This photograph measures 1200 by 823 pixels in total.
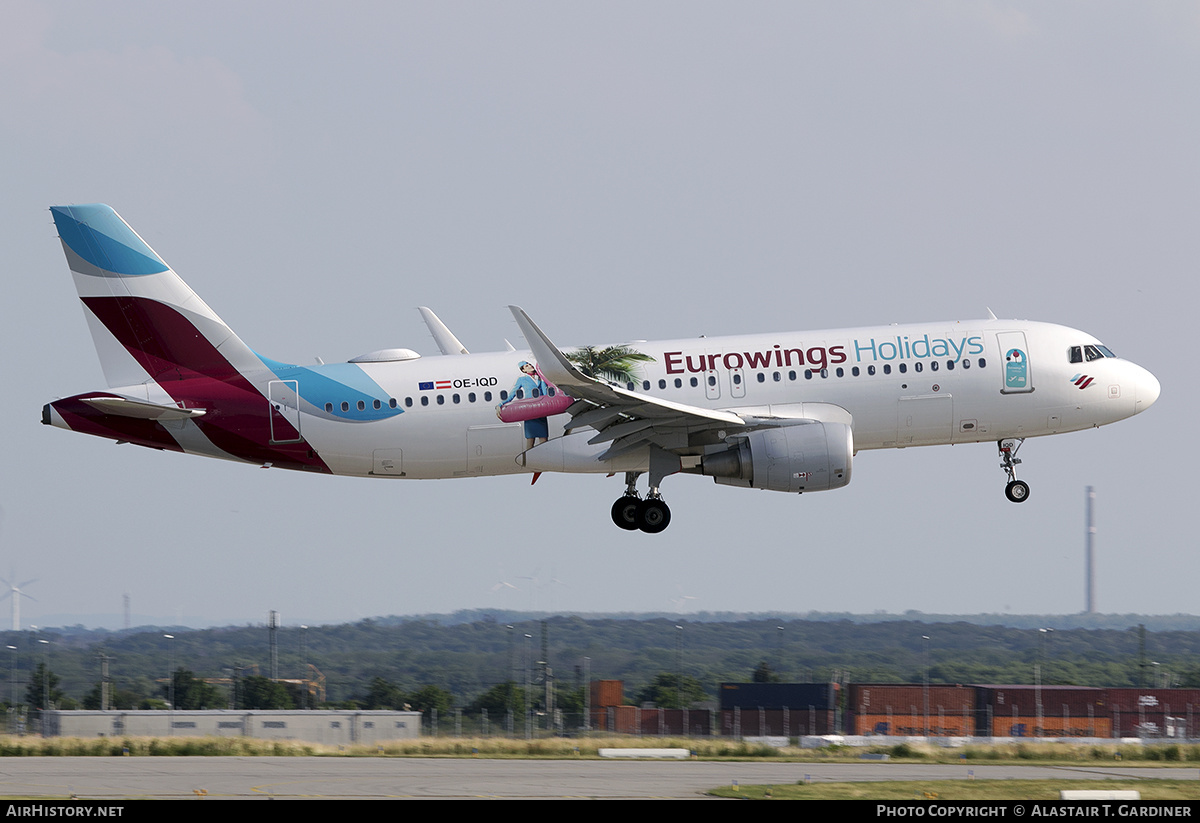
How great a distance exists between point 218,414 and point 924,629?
81330mm

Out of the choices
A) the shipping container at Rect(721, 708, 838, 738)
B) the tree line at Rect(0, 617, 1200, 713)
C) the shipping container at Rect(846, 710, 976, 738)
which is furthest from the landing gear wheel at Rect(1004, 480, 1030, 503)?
the tree line at Rect(0, 617, 1200, 713)

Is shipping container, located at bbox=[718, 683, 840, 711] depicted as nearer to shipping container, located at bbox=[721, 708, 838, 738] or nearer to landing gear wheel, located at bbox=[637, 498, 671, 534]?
shipping container, located at bbox=[721, 708, 838, 738]

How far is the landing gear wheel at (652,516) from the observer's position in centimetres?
3853

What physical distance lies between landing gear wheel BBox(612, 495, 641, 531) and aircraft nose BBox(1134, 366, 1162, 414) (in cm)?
1454

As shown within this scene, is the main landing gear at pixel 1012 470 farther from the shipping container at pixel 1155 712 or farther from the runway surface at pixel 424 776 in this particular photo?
the shipping container at pixel 1155 712

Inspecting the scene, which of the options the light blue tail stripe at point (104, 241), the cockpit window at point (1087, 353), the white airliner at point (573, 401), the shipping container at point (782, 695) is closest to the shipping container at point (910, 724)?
the shipping container at point (782, 695)

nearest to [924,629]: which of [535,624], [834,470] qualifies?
[535,624]

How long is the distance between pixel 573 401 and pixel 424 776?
10.2 meters

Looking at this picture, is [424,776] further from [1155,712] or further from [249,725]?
[1155,712]

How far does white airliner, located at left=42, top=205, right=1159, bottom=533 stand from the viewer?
36.9 meters

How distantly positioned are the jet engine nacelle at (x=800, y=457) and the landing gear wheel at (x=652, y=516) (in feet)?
10.6

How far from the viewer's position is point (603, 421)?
36062mm
